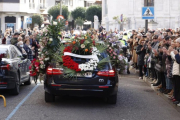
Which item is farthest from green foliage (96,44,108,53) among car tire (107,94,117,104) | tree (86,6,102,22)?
tree (86,6,102,22)

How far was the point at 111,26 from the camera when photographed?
65.4 meters

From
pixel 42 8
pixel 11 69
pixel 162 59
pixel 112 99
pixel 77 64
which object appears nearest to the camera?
pixel 77 64

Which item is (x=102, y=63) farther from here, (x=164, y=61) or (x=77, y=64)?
(x=164, y=61)

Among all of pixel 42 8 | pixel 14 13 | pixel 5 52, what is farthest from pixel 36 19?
pixel 5 52

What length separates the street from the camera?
10141 mm

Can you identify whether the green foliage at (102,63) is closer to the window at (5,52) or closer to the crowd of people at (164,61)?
the crowd of people at (164,61)

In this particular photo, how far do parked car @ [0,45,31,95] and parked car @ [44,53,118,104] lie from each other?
1923mm

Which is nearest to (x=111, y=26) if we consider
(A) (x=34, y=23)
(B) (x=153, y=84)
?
(A) (x=34, y=23)

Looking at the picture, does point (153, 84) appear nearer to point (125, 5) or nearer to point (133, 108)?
point (133, 108)

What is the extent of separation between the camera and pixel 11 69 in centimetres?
1296

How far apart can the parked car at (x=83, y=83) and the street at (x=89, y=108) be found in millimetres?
430

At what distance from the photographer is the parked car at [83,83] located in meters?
11.1

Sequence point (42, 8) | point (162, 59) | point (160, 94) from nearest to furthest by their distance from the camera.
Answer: point (162, 59)
point (160, 94)
point (42, 8)

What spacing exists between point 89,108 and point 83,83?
71cm
